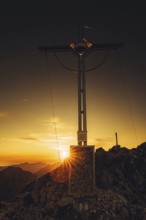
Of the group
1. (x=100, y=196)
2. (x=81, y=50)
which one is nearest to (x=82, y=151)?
(x=100, y=196)

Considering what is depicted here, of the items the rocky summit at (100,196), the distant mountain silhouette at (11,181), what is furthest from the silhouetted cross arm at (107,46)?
the distant mountain silhouette at (11,181)

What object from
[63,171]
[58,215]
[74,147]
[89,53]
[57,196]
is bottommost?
[58,215]

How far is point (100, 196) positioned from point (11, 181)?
85245 millimetres

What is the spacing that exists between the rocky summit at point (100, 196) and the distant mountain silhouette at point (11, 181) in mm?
65125

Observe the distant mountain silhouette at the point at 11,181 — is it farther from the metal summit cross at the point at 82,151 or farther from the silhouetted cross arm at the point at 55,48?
the silhouetted cross arm at the point at 55,48

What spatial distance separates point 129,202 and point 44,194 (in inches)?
477

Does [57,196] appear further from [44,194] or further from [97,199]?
[97,199]

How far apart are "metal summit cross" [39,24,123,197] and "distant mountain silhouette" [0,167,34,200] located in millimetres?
74422

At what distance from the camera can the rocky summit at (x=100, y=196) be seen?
2686cm

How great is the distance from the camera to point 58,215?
27.6 meters

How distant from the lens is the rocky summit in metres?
26.9


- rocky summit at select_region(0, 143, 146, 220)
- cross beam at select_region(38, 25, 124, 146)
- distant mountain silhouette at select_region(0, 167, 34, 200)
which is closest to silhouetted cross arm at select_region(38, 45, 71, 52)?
cross beam at select_region(38, 25, 124, 146)

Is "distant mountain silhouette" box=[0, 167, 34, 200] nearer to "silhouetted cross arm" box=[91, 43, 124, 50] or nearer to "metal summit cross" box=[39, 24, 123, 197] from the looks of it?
"metal summit cross" box=[39, 24, 123, 197]

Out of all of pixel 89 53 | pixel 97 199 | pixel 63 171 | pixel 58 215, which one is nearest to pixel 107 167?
pixel 63 171
